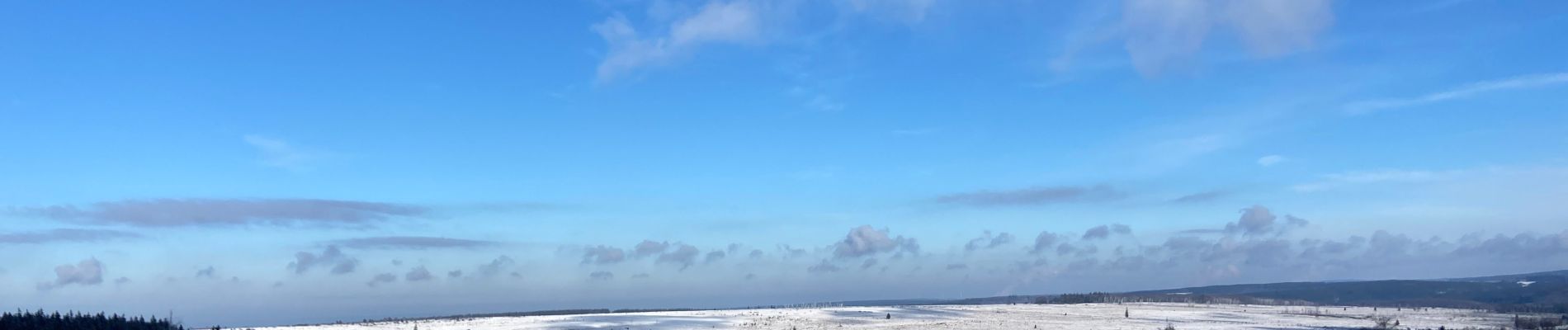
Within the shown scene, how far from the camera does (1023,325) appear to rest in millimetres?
Result: 97375

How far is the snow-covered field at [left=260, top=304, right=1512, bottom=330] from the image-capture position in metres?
94.0

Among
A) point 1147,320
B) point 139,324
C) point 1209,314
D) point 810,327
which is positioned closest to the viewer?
point 139,324

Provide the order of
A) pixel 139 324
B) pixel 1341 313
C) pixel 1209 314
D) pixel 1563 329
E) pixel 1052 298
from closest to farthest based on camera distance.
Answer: pixel 139 324 < pixel 1563 329 < pixel 1209 314 < pixel 1341 313 < pixel 1052 298

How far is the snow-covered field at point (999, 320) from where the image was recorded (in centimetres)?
9400

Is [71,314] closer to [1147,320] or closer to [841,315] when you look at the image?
[841,315]

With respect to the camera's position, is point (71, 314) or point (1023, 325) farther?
point (1023, 325)

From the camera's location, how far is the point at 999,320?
107m

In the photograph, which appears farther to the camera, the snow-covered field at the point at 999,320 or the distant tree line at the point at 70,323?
the snow-covered field at the point at 999,320

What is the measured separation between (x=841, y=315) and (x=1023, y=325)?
1981 centimetres

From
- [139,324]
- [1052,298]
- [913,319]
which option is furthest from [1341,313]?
[139,324]

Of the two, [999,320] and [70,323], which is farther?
[999,320]

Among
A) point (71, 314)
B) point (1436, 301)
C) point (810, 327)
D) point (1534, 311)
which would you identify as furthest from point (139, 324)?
point (1436, 301)

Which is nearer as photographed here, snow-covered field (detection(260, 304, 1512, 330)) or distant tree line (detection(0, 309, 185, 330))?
distant tree line (detection(0, 309, 185, 330))

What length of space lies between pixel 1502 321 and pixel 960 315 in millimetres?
49067
